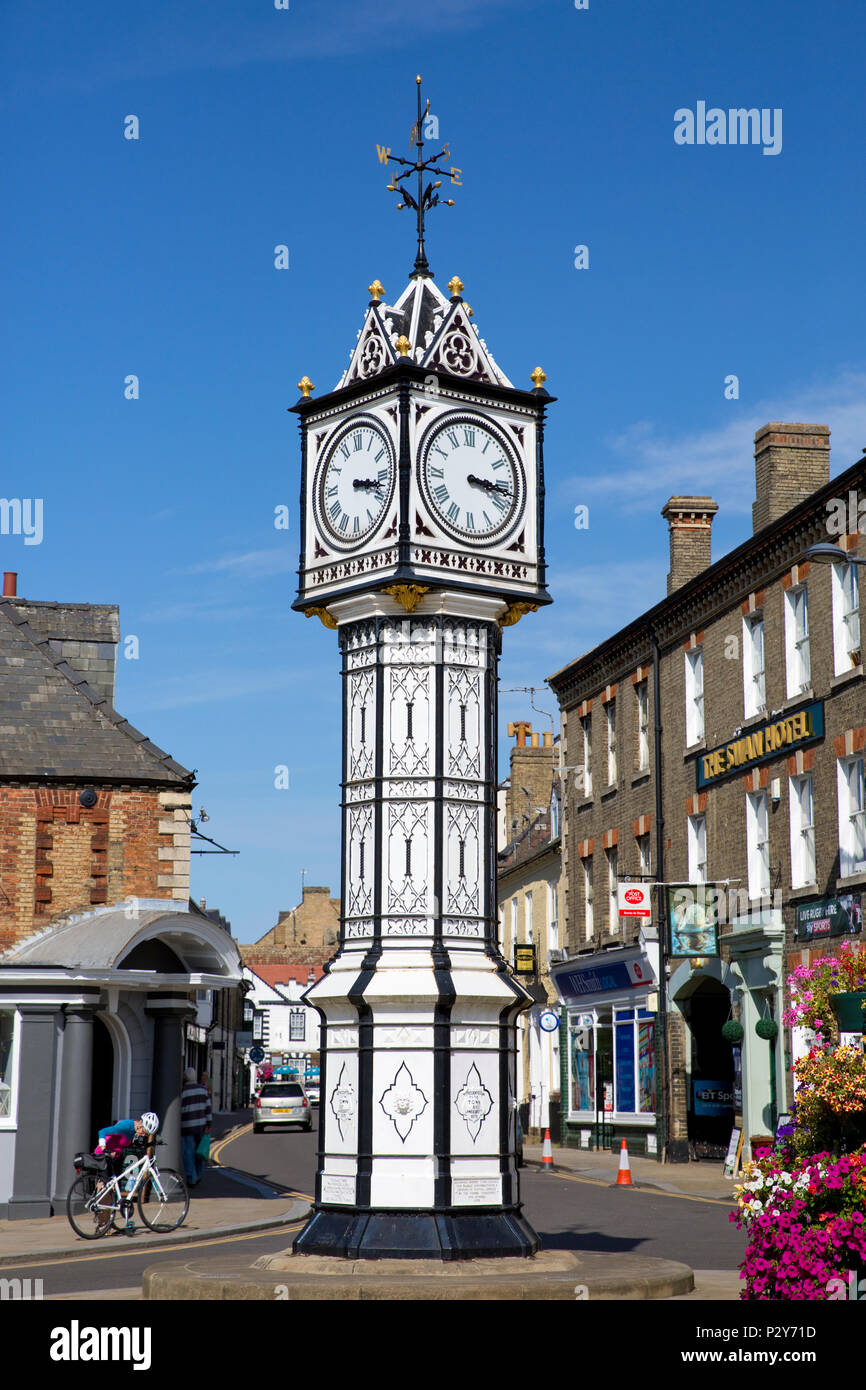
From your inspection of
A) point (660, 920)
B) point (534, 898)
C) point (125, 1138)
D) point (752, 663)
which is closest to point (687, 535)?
point (752, 663)

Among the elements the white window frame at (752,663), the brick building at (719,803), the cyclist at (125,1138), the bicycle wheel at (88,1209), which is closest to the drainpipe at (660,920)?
the brick building at (719,803)

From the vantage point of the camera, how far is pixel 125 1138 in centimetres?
1950

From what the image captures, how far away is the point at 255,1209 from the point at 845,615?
521 inches

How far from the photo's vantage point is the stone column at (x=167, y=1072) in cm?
2309

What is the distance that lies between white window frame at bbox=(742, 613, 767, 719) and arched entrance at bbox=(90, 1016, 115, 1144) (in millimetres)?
12987

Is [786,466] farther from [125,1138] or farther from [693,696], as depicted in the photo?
[125,1138]

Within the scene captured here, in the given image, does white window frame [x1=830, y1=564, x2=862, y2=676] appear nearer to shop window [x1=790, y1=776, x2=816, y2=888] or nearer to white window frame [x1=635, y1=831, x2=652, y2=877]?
shop window [x1=790, y1=776, x2=816, y2=888]

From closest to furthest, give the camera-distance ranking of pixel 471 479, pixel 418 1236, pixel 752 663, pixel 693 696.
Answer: pixel 418 1236
pixel 471 479
pixel 752 663
pixel 693 696

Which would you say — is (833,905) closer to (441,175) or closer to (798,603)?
(798,603)

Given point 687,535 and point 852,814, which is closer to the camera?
point 852,814

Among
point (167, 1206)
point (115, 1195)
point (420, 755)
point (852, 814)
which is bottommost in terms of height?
point (167, 1206)

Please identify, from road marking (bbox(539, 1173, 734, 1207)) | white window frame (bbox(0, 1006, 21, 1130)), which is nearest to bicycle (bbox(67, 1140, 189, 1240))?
white window frame (bbox(0, 1006, 21, 1130))
